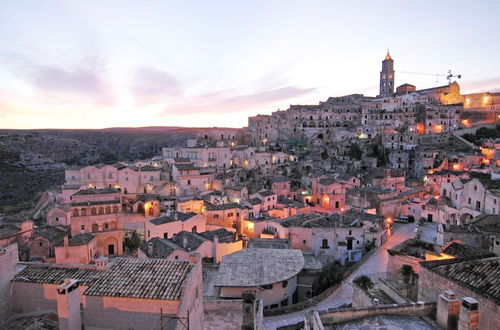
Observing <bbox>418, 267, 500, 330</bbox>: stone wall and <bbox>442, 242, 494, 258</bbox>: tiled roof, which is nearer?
<bbox>418, 267, 500, 330</bbox>: stone wall

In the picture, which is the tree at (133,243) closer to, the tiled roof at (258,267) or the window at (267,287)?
the tiled roof at (258,267)

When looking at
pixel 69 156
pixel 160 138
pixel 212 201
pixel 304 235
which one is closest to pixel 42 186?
pixel 69 156

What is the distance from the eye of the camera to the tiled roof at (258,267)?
1852cm

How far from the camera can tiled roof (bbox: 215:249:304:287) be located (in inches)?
729

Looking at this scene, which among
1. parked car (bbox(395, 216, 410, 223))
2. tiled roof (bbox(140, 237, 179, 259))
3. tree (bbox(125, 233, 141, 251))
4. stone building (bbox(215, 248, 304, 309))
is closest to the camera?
stone building (bbox(215, 248, 304, 309))

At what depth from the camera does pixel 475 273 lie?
1141 cm

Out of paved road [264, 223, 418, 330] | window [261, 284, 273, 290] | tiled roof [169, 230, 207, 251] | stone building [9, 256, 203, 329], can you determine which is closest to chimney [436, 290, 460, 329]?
stone building [9, 256, 203, 329]

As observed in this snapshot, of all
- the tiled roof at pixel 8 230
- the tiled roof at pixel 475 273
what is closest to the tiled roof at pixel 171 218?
the tiled roof at pixel 8 230

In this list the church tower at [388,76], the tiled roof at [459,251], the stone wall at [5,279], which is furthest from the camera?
the church tower at [388,76]

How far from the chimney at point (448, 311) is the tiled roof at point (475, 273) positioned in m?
2.50

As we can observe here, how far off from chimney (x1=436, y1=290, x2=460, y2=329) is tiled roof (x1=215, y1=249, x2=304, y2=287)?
11078 millimetres

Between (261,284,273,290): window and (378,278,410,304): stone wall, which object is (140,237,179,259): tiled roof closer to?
(261,284,273,290): window

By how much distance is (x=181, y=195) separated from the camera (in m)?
41.8

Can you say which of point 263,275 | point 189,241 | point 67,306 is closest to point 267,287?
point 263,275
